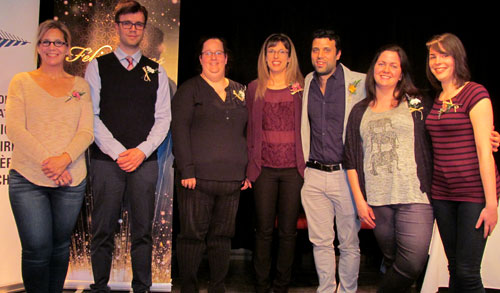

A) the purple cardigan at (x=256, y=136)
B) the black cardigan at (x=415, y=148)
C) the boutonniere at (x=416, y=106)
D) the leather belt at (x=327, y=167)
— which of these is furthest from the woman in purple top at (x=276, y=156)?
the boutonniere at (x=416, y=106)

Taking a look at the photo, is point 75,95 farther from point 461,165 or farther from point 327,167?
point 461,165

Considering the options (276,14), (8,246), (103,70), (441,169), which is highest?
(276,14)

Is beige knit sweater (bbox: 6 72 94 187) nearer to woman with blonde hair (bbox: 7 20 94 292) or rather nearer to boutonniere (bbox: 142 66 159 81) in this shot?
woman with blonde hair (bbox: 7 20 94 292)

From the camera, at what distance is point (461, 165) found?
2.09 metres

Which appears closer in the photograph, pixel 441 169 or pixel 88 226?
pixel 441 169

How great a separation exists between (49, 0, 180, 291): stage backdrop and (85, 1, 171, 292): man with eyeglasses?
15.4 inches

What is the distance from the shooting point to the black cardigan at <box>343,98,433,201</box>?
2.27m

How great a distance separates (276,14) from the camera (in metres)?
3.91

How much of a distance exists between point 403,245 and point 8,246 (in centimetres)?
274

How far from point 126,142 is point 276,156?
97 cm

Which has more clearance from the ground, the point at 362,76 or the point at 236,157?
the point at 362,76

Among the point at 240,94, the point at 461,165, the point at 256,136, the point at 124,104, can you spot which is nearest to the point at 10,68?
the point at 124,104

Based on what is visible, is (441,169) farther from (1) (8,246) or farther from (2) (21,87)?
(1) (8,246)

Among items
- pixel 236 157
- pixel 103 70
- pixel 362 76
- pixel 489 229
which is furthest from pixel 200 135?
pixel 489 229
